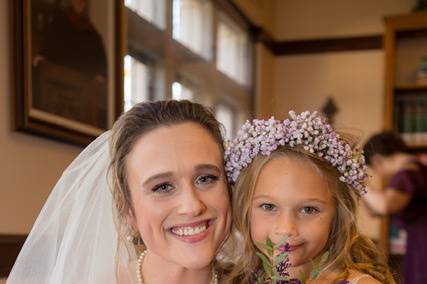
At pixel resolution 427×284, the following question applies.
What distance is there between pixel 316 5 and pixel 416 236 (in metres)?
2.75

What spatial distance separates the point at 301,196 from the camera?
151 centimetres

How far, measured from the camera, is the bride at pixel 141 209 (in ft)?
4.54

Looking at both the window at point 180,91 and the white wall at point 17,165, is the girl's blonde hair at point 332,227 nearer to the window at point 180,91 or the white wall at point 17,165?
the white wall at point 17,165

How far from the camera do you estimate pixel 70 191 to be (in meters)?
1.61

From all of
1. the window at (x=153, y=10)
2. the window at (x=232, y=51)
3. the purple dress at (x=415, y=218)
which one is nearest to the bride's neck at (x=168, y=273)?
the window at (x=153, y=10)

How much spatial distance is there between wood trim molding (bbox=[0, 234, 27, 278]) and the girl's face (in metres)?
1.01

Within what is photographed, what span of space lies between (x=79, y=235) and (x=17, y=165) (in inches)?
27.9

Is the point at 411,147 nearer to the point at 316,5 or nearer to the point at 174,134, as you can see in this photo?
the point at 316,5

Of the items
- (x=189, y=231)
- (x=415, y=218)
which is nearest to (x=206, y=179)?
(x=189, y=231)

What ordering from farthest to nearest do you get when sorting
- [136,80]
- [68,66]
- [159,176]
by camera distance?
[136,80], [68,66], [159,176]

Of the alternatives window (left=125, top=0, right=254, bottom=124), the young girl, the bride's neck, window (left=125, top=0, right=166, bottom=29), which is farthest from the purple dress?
the bride's neck

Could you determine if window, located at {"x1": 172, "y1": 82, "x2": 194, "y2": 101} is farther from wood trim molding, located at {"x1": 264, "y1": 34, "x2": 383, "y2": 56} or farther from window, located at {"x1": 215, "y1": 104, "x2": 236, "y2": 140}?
wood trim molding, located at {"x1": 264, "y1": 34, "x2": 383, "y2": 56}

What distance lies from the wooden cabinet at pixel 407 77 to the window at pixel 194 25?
5.23 feet

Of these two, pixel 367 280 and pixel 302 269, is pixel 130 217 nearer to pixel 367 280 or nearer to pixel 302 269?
pixel 302 269
